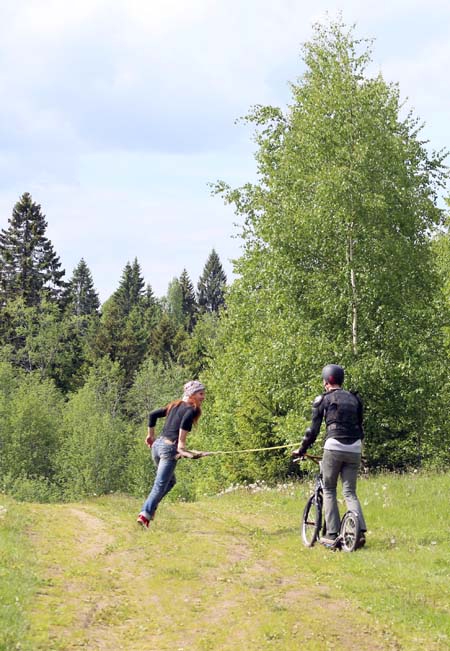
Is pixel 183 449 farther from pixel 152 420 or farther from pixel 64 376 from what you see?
pixel 64 376

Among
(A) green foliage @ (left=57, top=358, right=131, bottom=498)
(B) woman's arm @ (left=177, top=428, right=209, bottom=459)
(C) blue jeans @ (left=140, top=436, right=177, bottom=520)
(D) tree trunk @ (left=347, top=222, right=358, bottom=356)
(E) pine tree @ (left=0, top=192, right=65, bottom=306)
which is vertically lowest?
(A) green foliage @ (left=57, top=358, right=131, bottom=498)

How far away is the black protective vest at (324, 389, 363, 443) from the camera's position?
11.3 m

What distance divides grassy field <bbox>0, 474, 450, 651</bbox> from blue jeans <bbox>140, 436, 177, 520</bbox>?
428mm

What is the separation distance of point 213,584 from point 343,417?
3.76 m

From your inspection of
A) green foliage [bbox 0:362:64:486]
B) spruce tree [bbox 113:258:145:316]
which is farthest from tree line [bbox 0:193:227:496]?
spruce tree [bbox 113:258:145:316]

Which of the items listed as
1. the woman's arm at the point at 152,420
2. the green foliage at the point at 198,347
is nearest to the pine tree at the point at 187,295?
the green foliage at the point at 198,347

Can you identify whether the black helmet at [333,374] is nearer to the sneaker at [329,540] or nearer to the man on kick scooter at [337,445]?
the man on kick scooter at [337,445]

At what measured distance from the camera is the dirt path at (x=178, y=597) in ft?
21.9

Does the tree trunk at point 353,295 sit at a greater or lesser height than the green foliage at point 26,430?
greater

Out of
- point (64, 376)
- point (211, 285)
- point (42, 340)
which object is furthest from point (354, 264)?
point (211, 285)

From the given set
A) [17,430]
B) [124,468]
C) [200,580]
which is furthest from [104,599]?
[124,468]

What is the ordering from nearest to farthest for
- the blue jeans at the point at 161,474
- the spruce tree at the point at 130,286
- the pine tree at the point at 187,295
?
the blue jeans at the point at 161,474 < the spruce tree at the point at 130,286 < the pine tree at the point at 187,295

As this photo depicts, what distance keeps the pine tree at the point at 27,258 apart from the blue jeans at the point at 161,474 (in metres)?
65.2

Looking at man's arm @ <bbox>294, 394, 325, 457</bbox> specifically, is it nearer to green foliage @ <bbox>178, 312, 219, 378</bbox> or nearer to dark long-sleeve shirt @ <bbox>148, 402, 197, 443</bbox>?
dark long-sleeve shirt @ <bbox>148, 402, 197, 443</bbox>
